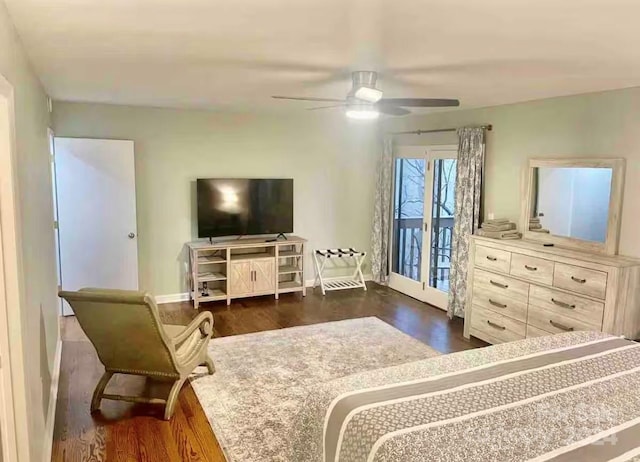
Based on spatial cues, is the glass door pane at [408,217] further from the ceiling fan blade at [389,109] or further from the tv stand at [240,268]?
the ceiling fan blade at [389,109]

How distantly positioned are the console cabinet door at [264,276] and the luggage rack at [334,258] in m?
0.75

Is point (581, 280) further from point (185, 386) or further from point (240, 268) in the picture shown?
point (240, 268)

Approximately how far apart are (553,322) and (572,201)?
1.10m

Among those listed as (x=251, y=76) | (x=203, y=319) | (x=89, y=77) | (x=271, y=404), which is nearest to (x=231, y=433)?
(x=271, y=404)

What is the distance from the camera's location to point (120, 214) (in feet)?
18.0

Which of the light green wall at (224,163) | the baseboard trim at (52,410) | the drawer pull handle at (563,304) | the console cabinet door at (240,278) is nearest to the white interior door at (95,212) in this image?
the light green wall at (224,163)

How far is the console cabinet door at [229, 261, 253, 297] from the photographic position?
591 centimetres

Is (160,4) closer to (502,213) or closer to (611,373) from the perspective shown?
(611,373)

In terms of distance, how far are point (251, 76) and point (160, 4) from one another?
1.58m

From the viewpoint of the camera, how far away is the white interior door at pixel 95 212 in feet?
17.2

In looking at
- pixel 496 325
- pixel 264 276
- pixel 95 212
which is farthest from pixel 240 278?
pixel 496 325

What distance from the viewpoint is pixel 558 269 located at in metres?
3.95

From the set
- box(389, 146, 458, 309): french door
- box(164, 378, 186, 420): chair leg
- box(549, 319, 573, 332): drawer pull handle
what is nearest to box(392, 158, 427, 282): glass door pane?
box(389, 146, 458, 309): french door

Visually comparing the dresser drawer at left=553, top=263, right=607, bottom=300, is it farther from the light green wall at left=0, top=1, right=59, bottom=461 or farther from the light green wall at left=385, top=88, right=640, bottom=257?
the light green wall at left=0, top=1, right=59, bottom=461
